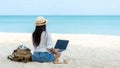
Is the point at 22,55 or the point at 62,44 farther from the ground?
the point at 62,44

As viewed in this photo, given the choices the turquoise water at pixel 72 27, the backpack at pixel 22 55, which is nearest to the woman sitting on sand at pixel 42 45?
the backpack at pixel 22 55

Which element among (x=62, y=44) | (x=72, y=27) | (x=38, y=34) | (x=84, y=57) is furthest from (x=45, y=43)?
(x=72, y=27)

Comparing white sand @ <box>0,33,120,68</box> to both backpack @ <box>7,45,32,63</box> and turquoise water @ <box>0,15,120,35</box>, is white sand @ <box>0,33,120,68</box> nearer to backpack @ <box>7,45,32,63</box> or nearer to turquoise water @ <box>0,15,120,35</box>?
backpack @ <box>7,45,32,63</box>

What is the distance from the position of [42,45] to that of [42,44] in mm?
27

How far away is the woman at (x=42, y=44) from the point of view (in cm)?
753

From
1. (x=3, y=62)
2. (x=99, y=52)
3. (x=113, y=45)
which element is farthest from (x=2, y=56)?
(x=113, y=45)

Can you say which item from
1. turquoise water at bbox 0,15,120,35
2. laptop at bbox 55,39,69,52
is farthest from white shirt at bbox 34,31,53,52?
turquoise water at bbox 0,15,120,35

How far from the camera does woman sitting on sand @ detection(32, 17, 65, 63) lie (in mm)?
7529

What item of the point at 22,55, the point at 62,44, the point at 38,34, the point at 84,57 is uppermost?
the point at 38,34

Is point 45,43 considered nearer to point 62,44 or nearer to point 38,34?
point 38,34

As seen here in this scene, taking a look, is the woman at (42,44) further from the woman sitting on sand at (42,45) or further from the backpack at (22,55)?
the backpack at (22,55)

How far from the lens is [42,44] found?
7.61 metres

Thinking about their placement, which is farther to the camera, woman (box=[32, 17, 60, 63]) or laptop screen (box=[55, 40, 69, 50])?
laptop screen (box=[55, 40, 69, 50])

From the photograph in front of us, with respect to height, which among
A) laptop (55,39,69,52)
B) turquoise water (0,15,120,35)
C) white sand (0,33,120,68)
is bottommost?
turquoise water (0,15,120,35)
